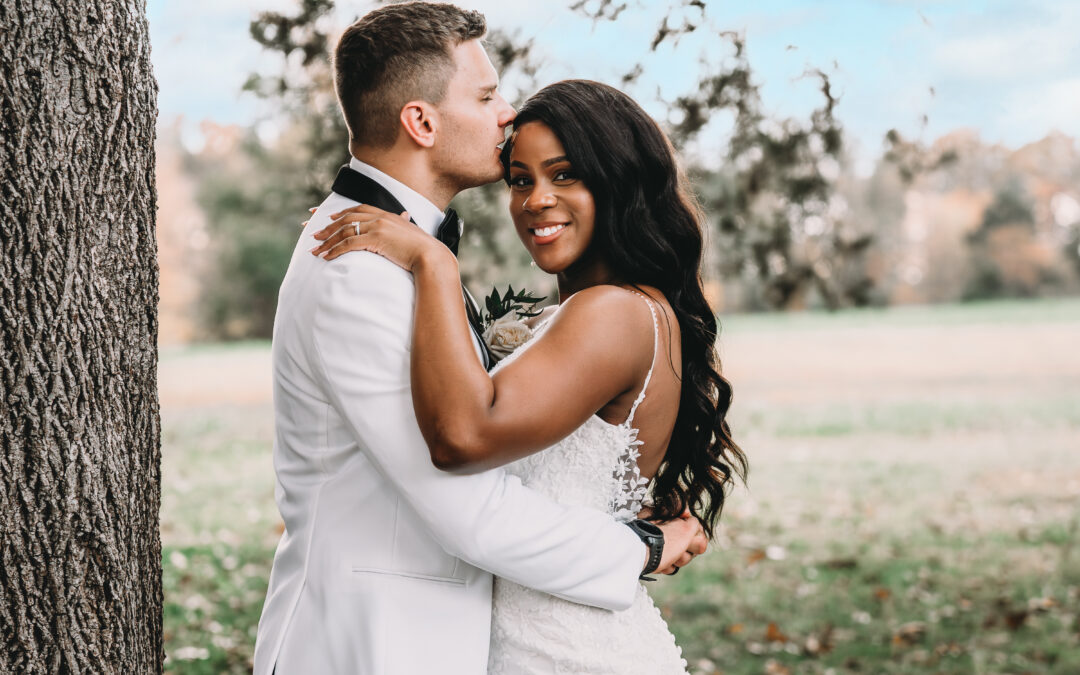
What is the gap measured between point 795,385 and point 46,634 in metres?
20.0

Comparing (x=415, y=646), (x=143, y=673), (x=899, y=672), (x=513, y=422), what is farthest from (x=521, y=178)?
(x=899, y=672)

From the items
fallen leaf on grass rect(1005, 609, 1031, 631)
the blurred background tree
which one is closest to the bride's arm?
the blurred background tree

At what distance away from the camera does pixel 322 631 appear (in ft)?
7.48

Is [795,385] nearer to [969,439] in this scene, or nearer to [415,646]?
[969,439]

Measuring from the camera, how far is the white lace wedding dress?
2482 mm

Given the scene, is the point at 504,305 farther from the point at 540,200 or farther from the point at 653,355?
the point at 653,355

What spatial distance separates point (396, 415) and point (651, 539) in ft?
2.50

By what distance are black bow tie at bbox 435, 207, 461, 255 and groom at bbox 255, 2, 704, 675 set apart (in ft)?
0.10

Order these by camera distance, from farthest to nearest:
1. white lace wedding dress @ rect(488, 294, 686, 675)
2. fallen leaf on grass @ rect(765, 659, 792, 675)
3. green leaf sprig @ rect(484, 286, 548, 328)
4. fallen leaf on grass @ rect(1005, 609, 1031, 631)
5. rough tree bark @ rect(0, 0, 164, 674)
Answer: fallen leaf on grass @ rect(1005, 609, 1031, 631), fallen leaf on grass @ rect(765, 659, 792, 675), green leaf sprig @ rect(484, 286, 548, 328), white lace wedding dress @ rect(488, 294, 686, 675), rough tree bark @ rect(0, 0, 164, 674)

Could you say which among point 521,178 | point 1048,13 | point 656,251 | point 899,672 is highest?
point 1048,13

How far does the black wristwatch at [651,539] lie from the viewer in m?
2.53

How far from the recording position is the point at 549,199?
271 centimetres

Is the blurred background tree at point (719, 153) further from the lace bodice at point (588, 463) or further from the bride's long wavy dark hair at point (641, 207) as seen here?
the lace bodice at point (588, 463)

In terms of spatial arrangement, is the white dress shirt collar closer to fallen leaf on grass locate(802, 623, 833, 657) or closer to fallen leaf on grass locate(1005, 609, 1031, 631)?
fallen leaf on grass locate(802, 623, 833, 657)
